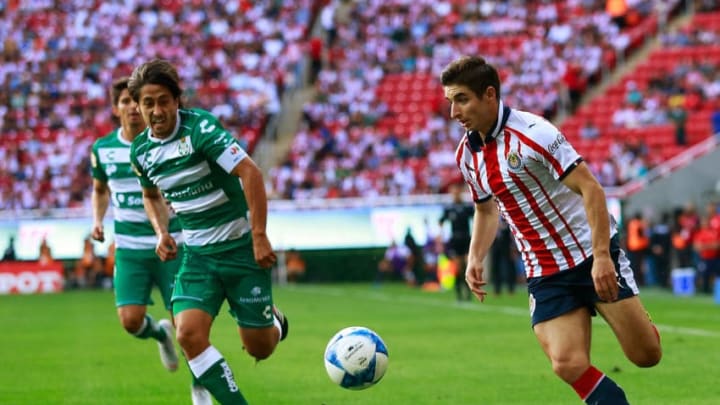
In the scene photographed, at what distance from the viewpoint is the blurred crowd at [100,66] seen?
140 feet

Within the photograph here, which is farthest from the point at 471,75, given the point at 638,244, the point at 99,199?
the point at 638,244

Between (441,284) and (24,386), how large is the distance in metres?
23.0

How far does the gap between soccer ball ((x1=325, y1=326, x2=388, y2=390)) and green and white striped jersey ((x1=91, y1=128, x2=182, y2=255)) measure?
283cm

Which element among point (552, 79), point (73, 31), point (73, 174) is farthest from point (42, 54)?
point (552, 79)

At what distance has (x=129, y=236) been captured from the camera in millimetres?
11531

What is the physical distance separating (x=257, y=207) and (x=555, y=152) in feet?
6.32

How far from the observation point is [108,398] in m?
11.0

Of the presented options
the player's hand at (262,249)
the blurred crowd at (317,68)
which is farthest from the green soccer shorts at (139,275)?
the blurred crowd at (317,68)

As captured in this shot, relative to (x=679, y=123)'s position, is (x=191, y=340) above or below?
above

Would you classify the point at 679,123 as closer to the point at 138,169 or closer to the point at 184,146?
the point at 138,169

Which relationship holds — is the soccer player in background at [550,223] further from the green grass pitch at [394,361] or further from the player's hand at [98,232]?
the player's hand at [98,232]

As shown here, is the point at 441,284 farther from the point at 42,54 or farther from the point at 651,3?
the point at 42,54

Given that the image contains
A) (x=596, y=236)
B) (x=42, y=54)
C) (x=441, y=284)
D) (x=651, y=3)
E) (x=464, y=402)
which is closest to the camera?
(x=596, y=236)

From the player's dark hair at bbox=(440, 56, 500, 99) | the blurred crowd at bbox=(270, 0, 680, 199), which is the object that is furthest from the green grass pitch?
the blurred crowd at bbox=(270, 0, 680, 199)
